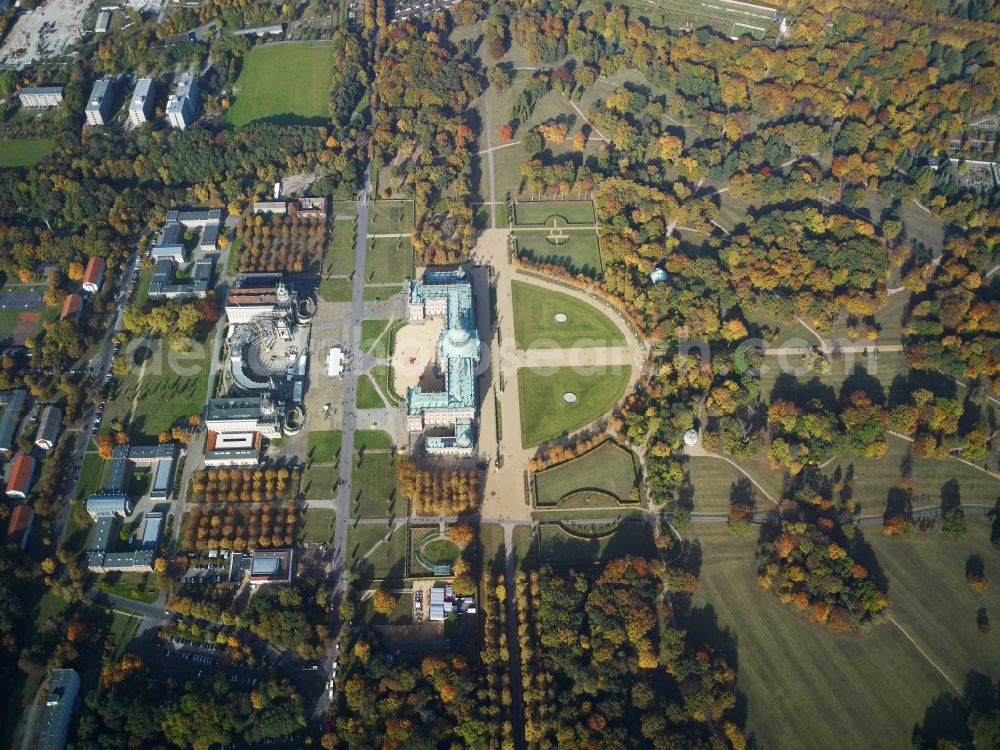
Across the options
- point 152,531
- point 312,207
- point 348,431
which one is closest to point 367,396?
point 348,431

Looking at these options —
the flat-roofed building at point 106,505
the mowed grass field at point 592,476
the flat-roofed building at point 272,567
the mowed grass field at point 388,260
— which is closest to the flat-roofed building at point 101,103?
the mowed grass field at point 388,260

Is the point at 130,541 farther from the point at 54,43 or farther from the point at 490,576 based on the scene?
the point at 54,43

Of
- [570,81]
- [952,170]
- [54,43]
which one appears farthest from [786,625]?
[54,43]

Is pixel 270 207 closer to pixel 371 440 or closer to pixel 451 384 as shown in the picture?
pixel 371 440

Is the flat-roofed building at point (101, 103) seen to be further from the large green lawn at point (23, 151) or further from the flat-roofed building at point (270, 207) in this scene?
the flat-roofed building at point (270, 207)

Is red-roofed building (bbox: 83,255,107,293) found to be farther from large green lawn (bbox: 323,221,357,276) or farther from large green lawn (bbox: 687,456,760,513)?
large green lawn (bbox: 687,456,760,513)

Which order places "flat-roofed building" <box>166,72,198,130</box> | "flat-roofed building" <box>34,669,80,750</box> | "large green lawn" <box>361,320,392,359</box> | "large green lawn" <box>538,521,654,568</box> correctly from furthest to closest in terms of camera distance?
1. "flat-roofed building" <box>166,72,198,130</box>
2. "large green lawn" <box>361,320,392,359</box>
3. "large green lawn" <box>538,521,654,568</box>
4. "flat-roofed building" <box>34,669,80,750</box>

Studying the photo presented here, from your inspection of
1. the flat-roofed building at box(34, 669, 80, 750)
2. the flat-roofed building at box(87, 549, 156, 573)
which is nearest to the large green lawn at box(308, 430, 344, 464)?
the flat-roofed building at box(87, 549, 156, 573)

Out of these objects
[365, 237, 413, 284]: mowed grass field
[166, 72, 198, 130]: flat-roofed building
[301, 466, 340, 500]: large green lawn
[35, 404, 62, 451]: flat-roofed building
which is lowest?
[301, 466, 340, 500]: large green lawn
